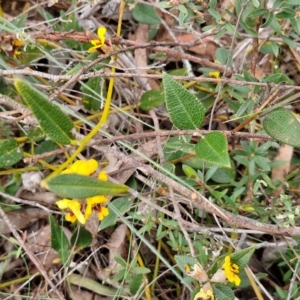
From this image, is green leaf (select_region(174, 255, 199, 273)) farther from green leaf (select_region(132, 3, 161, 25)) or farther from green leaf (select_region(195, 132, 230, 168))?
green leaf (select_region(132, 3, 161, 25))

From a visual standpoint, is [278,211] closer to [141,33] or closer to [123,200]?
[123,200]

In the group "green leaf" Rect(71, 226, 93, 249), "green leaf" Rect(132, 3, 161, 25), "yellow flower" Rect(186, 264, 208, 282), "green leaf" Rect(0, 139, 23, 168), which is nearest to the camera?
"yellow flower" Rect(186, 264, 208, 282)

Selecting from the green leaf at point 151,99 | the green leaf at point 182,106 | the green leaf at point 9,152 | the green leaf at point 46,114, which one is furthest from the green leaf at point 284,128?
the green leaf at point 9,152

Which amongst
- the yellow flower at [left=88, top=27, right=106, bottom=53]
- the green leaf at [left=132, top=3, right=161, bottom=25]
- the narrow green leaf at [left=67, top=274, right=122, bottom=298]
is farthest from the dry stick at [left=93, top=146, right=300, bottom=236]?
the green leaf at [left=132, top=3, right=161, bottom=25]

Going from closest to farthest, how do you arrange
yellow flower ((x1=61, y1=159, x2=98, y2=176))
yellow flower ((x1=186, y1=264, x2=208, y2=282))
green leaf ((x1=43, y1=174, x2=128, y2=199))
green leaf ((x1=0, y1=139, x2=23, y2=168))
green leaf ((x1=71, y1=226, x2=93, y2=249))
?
green leaf ((x1=43, y1=174, x2=128, y2=199)), yellow flower ((x1=61, y1=159, x2=98, y2=176)), yellow flower ((x1=186, y1=264, x2=208, y2=282)), green leaf ((x1=0, y1=139, x2=23, y2=168)), green leaf ((x1=71, y1=226, x2=93, y2=249))

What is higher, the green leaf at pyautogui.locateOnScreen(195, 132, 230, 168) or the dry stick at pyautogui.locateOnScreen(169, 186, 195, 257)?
the green leaf at pyautogui.locateOnScreen(195, 132, 230, 168)

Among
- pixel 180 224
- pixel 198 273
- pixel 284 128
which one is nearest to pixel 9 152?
pixel 180 224

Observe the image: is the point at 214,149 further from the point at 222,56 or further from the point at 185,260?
the point at 222,56

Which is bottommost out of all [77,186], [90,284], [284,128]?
[90,284]
